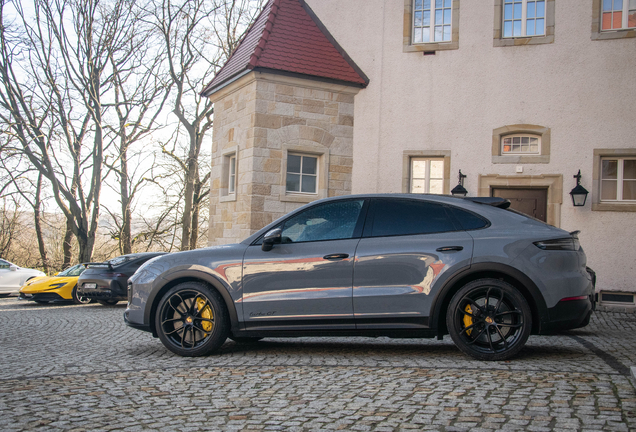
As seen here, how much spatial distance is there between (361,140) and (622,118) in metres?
5.68

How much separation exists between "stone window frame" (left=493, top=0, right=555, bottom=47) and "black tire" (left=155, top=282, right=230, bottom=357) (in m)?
10.6

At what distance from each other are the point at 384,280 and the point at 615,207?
9341mm

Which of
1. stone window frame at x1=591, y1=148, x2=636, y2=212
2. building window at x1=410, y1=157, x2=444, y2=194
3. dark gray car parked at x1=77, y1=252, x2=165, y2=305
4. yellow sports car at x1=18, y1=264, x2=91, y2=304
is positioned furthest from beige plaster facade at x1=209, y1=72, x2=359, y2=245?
stone window frame at x1=591, y1=148, x2=636, y2=212

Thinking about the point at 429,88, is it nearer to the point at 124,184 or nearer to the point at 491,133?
the point at 491,133

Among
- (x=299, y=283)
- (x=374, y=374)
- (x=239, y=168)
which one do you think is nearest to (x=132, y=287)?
(x=299, y=283)

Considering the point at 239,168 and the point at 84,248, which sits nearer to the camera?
the point at 239,168

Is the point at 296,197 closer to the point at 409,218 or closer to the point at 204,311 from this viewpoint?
the point at 204,311

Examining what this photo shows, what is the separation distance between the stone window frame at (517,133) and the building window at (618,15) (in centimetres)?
261

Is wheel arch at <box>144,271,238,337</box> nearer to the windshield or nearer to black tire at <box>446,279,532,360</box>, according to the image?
black tire at <box>446,279,532,360</box>

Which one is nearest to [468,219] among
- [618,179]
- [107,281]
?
[618,179]

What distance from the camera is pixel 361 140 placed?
14.8 meters

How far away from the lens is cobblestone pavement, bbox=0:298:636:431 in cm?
371

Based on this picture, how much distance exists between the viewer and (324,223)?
6.03 meters

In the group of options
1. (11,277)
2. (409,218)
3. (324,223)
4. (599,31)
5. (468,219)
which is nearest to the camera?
(468,219)
